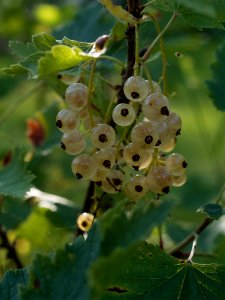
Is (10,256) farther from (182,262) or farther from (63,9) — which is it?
(63,9)

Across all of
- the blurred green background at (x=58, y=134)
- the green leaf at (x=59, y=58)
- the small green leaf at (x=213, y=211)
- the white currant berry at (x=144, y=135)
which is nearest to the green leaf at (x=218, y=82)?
the blurred green background at (x=58, y=134)

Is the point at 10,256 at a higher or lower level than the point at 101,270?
lower

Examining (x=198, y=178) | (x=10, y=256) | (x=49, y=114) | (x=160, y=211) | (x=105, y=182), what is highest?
(x=160, y=211)

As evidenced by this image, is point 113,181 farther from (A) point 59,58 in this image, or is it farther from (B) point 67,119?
(A) point 59,58

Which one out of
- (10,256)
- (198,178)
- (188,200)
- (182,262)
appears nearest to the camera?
(182,262)

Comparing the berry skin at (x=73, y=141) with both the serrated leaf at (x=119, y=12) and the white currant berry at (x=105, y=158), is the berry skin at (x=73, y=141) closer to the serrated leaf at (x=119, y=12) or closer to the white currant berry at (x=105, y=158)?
the white currant berry at (x=105, y=158)

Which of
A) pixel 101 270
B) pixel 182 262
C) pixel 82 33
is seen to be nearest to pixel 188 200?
pixel 82 33

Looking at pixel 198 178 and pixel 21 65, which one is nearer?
pixel 21 65
